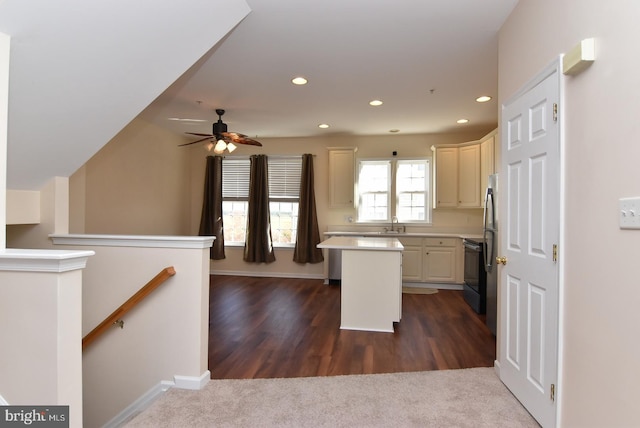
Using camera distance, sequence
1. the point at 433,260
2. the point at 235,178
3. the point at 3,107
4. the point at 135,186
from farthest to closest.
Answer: the point at 235,178 < the point at 433,260 < the point at 135,186 < the point at 3,107

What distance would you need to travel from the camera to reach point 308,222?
6539 mm

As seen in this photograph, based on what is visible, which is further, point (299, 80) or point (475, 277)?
point (475, 277)

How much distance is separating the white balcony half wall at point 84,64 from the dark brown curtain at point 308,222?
400 cm

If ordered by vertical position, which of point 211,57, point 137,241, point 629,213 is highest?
point 211,57

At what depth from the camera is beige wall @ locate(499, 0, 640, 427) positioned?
4.46 ft

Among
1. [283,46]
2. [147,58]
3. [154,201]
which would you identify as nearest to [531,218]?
[283,46]

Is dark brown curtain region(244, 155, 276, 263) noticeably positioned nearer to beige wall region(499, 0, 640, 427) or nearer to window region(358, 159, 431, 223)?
window region(358, 159, 431, 223)

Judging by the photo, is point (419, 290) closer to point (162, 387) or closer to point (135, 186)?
point (162, 387)

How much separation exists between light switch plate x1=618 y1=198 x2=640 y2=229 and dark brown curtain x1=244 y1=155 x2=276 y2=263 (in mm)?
5654

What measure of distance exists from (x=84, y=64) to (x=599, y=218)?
2839mm

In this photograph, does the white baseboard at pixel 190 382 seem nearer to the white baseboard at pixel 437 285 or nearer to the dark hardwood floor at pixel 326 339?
the dark hardwood floor at pixel 326 339

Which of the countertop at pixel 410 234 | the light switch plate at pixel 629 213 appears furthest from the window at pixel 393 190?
the light switch plate at pixel 629 213

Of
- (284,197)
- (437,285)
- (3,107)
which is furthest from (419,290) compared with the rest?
(3,107)

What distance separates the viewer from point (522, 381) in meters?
2.23
